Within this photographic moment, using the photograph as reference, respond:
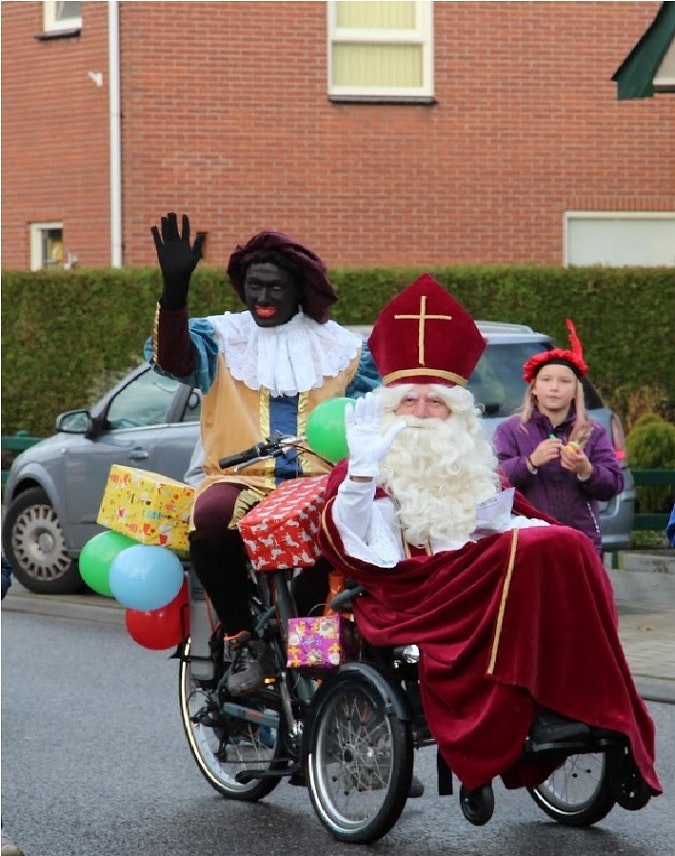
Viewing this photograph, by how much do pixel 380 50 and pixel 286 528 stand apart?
1627 cm

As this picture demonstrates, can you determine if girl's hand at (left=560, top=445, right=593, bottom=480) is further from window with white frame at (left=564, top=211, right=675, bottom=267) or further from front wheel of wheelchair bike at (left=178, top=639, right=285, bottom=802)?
window with white frame at (left=564, top=211, right=675, bottom=267)

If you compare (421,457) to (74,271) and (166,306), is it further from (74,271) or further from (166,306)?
(74,271)

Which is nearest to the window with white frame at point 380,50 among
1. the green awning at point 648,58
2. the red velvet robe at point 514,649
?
the green awning at point 648,58

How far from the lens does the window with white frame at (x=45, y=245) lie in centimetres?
2336

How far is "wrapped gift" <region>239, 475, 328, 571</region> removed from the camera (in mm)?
6578

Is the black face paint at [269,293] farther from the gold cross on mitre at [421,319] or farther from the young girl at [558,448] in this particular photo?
the young girl at [558,448]

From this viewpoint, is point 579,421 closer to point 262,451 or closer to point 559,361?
point 559,361

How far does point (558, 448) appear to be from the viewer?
355 inches

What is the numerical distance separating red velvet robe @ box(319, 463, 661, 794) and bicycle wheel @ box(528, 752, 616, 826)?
547 mm

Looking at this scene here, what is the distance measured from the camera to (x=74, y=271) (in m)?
19.5

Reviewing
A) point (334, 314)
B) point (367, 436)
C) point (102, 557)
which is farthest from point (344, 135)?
point (367, 436)

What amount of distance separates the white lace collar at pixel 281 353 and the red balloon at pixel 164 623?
2.88ft

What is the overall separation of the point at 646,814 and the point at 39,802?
88.3 inches

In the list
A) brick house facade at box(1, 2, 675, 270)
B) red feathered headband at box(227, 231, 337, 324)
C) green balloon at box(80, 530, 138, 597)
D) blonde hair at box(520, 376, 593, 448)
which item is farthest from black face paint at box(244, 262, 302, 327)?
brick house facade at box(1, 2, 675, 270)
